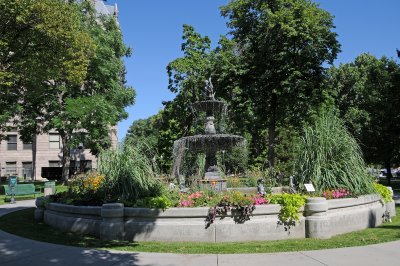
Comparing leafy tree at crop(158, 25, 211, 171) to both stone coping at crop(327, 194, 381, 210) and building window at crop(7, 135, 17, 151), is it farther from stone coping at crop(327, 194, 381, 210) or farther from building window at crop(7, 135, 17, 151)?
building window at crop(7, 135, 17, 151)

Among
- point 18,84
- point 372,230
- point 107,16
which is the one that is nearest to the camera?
point 372,230

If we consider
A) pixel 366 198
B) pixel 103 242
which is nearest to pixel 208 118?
pixel 366 198

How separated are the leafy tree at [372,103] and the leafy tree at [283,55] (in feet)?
10.7

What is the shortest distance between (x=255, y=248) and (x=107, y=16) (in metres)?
34.3

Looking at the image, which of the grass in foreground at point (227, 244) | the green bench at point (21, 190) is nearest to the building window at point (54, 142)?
the green bench at point (21, 190)

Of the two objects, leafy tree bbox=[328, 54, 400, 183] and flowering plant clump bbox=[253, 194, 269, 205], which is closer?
flowering plant clump bbox=[253, 194, 269, 205]

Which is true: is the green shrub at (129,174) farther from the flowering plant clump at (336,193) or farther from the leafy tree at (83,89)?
the leafy tree at (83,89)

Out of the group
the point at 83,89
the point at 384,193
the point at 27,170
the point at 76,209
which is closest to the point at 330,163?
the point at 384,193

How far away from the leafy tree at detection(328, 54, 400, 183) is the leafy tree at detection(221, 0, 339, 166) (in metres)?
3.26

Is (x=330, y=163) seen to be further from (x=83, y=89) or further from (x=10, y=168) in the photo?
(x=10, y=168)

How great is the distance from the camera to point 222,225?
9.74 metres

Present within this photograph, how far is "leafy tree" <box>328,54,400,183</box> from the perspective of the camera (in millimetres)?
36781

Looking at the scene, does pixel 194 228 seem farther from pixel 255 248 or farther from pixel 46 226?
pixel 46 226

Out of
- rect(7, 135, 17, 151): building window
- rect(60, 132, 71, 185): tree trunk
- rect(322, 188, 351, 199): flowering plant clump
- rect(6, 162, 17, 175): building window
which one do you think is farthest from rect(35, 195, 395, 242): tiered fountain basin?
rect(7, 135, 17, 151): building window
